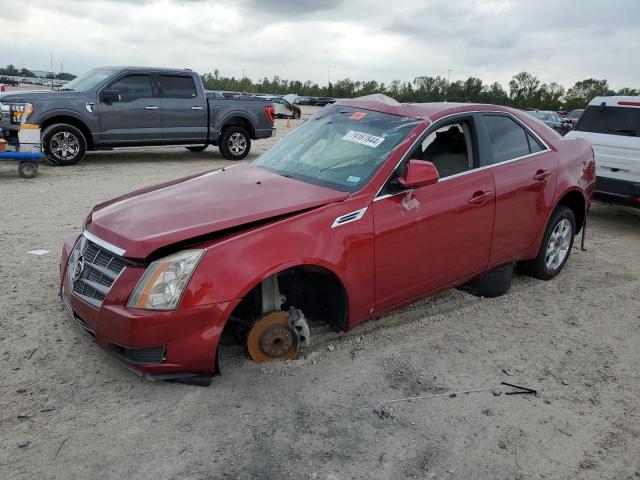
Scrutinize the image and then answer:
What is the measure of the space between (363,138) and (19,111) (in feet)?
28.1

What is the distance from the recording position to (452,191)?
399cm

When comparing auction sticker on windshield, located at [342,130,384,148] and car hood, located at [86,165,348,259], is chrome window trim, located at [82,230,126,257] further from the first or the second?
auction sticker on windshield, located at [342,130,384,148]

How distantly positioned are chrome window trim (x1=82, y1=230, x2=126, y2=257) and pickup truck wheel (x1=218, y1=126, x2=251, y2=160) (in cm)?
972

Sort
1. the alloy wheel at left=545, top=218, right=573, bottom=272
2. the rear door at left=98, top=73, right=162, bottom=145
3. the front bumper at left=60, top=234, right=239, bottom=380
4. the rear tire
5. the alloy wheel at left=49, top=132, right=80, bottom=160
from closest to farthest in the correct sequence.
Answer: the front bumper at left=60, top=234, right=239, bottom=380 → the rear tire → the alloy wheel at left=545, top=218, right=573, bottom=272 → the alloy wheel at left=49, top=132, right=80, bottom=160 → the rear door at left=98, top=73, right=162, bottom=145

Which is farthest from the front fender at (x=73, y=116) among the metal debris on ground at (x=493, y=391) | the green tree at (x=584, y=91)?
the green tree at (x=584, y=91)

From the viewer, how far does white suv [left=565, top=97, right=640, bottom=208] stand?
288 inches

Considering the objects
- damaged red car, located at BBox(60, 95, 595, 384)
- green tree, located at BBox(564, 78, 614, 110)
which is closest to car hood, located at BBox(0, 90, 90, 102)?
damaged red car, located at BBox(60, 95, 595, 384)

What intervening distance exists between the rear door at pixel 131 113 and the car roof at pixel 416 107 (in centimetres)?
778

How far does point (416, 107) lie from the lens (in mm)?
4293

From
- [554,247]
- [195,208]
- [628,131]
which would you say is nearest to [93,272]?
[195,208]

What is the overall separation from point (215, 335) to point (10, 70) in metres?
141

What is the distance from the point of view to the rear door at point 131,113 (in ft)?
36.0

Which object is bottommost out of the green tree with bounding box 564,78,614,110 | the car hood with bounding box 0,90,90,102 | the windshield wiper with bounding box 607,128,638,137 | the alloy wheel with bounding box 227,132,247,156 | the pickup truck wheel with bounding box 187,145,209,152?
the pickup truck wheel with bounding box 187,145,209,152

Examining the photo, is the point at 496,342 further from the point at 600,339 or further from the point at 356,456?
the point at 356,456
